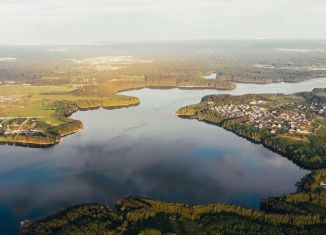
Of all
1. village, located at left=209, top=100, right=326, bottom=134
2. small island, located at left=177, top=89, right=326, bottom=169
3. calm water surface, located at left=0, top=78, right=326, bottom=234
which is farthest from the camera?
village, located at left=209, top=100, right=326, bottom=134

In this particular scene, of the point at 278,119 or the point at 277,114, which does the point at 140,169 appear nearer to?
the point at 278,119

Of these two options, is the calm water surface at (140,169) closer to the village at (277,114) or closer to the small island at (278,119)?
the small island at (278,119)

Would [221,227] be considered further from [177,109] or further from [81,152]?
[177,109]

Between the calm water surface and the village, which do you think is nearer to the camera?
the calm water surface

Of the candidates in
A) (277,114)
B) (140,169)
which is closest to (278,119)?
(277,114)

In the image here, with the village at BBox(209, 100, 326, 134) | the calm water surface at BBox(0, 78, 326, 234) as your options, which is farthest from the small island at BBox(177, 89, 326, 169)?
the calm water surface at BBox(0, 78, 326, 234)

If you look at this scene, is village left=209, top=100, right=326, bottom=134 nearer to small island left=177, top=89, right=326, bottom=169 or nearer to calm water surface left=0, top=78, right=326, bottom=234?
small island left=177, top=89, right=326, bottom=169

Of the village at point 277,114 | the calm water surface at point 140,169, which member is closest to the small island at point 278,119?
the village at point 277,114

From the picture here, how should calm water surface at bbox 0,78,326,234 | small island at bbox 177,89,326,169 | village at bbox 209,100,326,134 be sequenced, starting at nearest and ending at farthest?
Result: calm water surface at bbox 0,78,326,234 < small island at bbox 177,89,326,169 < village at bbox 209,100,326,134
